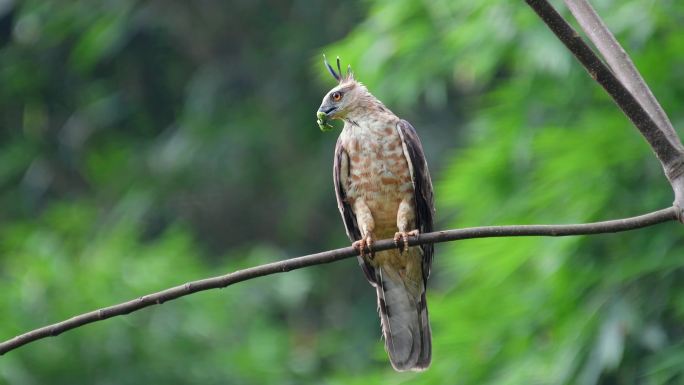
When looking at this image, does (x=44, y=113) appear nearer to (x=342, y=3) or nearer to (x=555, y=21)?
(x=342, y=3)

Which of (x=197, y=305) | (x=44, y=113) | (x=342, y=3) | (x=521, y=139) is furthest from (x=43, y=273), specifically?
(x=44, y=113)

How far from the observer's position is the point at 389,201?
175 inches

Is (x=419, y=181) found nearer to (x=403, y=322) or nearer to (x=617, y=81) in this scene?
(x=403, y=322)

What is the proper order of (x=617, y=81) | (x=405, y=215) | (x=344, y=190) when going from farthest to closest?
(x=344, y=190) → (x=405, y=215) → (x=617, y=81)

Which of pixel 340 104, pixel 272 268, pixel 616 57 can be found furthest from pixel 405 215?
pixel 616 57

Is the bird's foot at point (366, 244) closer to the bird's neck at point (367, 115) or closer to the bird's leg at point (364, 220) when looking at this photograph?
the bird's leg at point (364, 220)

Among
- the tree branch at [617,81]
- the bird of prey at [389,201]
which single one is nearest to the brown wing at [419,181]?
the bird of prey at [389,201]

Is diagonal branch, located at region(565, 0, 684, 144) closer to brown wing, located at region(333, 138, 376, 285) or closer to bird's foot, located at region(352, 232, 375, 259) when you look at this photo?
bird's foot, located at region(352, 232, 375, 259)

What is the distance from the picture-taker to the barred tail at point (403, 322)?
4414mm

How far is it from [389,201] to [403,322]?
1.60ft

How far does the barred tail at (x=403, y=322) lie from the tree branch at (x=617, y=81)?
5.88 ft

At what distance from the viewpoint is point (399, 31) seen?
729cm

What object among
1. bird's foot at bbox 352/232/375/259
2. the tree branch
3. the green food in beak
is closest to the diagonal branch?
the tree branch

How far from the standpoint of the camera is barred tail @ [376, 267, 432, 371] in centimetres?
441
